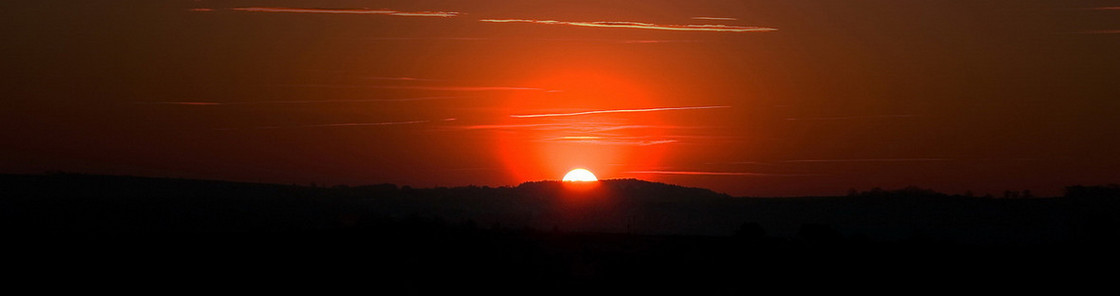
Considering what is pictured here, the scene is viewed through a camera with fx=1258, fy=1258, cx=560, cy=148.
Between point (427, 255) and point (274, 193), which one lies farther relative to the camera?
point (274, 193)

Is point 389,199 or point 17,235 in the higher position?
point 389,199

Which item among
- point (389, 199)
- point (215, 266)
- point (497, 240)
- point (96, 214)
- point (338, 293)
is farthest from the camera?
point (389, 199)

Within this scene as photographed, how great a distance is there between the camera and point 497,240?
25141mm

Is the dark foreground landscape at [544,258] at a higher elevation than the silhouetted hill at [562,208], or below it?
below

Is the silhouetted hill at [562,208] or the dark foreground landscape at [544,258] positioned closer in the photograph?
the dark foreground landscape at [544,258]

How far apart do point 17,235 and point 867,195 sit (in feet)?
211

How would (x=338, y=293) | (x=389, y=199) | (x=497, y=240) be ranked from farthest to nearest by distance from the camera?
(x=389, y=199) < (x=497, y=240) < (x=338, y=293)

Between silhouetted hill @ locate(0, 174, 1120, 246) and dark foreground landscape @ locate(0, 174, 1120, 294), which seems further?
silhouetted hill @ locate(0, 174, 1120, 246)

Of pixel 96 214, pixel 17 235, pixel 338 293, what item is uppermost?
pixel 96 214

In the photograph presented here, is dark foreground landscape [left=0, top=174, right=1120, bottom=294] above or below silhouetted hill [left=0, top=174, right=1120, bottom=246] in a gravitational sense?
below

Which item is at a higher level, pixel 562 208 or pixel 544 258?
pixel 562 208

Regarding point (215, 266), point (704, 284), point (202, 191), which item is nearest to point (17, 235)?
point (215, 266)

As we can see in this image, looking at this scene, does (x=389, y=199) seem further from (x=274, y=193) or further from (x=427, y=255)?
(x=427, y=255)

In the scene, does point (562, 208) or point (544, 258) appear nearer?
point (544, 258)
